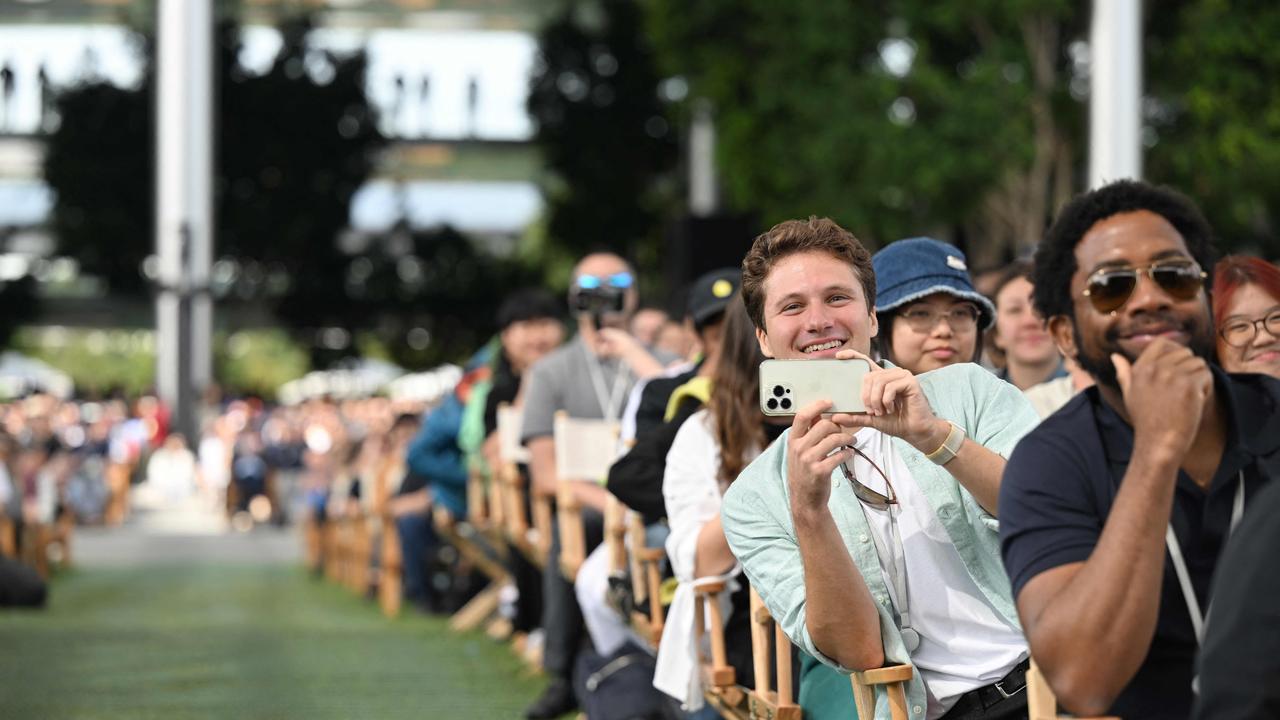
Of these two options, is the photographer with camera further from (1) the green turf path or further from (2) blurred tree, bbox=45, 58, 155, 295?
(2) blurred tree, bbox=45, 58, 155, 295

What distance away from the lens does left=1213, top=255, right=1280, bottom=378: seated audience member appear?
4.53m

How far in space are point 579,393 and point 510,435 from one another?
2.71 feet

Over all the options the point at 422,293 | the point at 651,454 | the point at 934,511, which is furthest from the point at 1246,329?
the point at 422,293

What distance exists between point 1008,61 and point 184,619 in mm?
10343

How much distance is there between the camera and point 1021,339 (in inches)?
252

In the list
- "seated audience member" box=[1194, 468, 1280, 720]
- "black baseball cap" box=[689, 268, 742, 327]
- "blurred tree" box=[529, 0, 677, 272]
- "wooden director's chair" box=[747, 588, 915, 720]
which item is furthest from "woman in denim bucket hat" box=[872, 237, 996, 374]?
"blurred tree" box=[529, 0, 677, 272]

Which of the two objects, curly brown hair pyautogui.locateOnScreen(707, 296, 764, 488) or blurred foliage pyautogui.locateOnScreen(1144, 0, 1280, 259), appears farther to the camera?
blurred foliage pyautogui.locateOnScreen(1144, 0, 1280, 259)

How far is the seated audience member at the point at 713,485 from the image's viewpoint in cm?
533

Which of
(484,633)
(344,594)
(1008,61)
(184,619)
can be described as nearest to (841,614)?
(484,633)

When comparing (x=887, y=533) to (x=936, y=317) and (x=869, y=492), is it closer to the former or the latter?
(x=869, y=492)

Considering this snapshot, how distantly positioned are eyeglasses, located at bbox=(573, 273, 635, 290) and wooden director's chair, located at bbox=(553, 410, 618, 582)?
58 centimetres

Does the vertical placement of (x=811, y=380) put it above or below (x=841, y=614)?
above

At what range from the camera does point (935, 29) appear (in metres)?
20.8

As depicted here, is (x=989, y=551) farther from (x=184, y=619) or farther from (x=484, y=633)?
(x=184, y=619)
